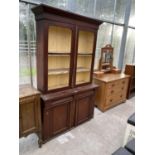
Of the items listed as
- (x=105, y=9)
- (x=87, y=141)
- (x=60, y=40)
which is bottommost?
(x=87, y=141)

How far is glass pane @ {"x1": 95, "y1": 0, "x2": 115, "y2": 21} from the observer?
Result: 11.7 feet

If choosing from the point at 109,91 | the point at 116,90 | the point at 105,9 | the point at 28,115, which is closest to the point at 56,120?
the point at 28,115

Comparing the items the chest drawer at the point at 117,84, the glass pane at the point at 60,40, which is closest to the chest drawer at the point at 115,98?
the chest drawer at the point at 117,84

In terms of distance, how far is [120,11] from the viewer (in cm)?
407

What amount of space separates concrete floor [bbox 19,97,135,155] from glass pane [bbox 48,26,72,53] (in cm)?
152

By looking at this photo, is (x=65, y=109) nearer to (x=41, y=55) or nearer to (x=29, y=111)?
(x=29, y=111)

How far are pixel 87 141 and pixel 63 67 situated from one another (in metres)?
1.37

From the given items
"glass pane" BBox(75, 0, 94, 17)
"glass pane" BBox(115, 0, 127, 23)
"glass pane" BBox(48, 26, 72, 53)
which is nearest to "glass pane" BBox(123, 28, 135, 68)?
"glass pane" BBox(115, 0, 127, 23)

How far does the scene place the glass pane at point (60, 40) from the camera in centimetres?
237

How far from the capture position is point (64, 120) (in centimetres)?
253

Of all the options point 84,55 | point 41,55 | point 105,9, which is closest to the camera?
point 41,55
